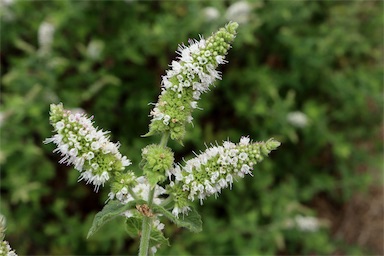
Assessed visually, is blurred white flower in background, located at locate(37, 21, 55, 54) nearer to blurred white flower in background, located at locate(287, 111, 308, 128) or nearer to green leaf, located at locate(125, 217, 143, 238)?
blurred white flower in background, located at locate(287, 111, 308, 128)

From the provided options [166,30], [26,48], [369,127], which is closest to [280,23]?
[166,30]

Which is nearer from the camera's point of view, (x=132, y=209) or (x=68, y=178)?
(x=132, y=209)

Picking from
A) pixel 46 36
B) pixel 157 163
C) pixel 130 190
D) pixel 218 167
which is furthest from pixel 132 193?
pixel 46 36

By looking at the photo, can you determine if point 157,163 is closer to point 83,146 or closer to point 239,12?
point 83,146

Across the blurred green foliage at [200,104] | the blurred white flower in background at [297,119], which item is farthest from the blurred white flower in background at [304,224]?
the blurred white flower in background at [297,119]

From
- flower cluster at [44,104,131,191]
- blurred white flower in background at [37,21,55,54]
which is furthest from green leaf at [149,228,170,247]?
blurred white flower in background at [37,21,55,54]

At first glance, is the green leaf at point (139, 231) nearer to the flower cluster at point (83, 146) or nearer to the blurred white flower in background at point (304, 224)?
the flower cluster at point (83, 146)

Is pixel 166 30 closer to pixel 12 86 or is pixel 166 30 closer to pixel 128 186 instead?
pixel 12 86
